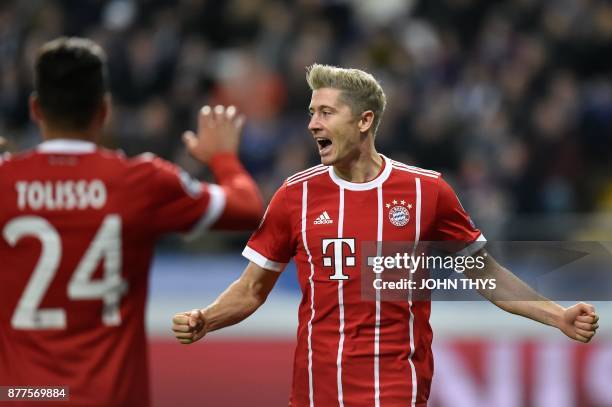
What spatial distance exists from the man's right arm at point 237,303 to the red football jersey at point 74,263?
1148mm

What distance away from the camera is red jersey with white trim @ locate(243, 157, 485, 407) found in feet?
17.0

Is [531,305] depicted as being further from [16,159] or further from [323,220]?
[16,159]

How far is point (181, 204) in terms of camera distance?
406cm

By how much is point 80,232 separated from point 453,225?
2.05 m

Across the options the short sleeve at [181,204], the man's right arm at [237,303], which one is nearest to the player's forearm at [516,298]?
the man's right arm at [237,303]

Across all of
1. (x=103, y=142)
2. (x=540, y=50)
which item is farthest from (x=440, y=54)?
(x=103, y=142)

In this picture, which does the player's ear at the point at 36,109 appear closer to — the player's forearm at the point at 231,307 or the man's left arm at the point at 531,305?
the player's forearm at the point at 231,307

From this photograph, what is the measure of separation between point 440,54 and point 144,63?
3191mm

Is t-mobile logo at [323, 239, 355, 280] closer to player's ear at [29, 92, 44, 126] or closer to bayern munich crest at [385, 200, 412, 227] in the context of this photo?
bayern munich crest at [385, 200, 412, 227]

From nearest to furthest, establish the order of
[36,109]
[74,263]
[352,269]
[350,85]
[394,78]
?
[74,263], [36,109], [352,269], [350,85], [394,78]

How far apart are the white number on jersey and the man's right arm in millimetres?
1208

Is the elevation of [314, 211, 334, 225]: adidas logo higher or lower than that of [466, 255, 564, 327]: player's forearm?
higher

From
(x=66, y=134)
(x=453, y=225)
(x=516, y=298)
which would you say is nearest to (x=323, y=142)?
(x=453, y=225)

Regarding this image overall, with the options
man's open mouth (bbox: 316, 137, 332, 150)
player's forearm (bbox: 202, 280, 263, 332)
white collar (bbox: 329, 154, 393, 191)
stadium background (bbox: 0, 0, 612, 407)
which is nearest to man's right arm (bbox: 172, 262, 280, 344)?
player's forearm (bbox: 202, 280, 263, 332)
